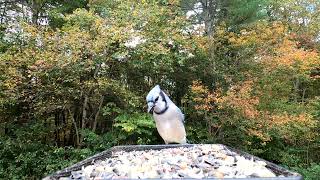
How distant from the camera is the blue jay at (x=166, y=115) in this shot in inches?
153

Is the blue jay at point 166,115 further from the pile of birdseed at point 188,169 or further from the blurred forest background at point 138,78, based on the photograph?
the blurred forest background at point 138,78

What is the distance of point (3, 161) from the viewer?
9.06 m

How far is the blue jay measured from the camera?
12.7ft

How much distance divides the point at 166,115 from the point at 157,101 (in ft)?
0.91

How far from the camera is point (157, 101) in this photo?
392 cm

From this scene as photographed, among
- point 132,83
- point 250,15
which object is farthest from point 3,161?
point 250,15

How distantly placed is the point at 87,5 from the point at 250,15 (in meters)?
3.92

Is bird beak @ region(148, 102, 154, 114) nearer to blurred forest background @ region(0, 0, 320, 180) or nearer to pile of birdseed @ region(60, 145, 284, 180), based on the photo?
pile of birdseed @ region(60, 145, 284, 180)

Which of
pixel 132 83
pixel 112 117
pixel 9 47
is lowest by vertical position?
pixel 112 117

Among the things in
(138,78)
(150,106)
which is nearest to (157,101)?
(150,106)

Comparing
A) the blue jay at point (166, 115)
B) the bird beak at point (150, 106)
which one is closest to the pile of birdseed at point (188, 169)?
the bird beak at point (150, 106)

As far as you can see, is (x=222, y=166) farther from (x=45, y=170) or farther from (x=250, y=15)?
(x=250, y=15)

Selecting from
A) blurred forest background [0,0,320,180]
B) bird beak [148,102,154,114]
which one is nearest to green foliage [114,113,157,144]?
blurred forest background [0,0,320,180]

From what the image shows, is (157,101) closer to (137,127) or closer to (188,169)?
(188,169)
